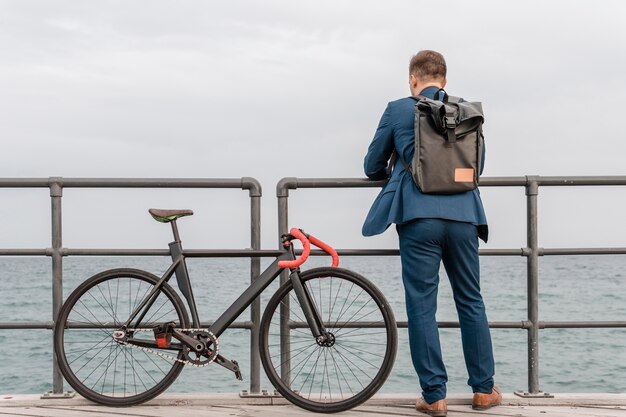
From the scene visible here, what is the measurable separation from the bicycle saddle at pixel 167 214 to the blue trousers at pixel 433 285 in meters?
0.96

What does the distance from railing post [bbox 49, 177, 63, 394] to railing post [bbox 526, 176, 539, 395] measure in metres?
2.26

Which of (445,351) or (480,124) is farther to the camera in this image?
(445,351)

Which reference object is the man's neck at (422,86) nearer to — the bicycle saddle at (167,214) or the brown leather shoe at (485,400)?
the bicycle saddle at (167,214)

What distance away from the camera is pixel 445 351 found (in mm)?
27594

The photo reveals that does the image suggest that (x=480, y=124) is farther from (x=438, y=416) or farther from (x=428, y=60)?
(x=438, y=416)

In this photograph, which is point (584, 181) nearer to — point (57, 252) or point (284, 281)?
point (284, 281)

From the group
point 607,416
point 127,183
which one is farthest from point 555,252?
point 127,183

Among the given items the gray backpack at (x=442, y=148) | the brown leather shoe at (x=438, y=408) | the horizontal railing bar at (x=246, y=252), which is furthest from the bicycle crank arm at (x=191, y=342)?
the gray backpack at (x=442, y=148)

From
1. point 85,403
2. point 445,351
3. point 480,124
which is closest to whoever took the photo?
point 480,124

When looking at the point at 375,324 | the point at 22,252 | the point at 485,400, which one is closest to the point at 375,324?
the point at 375,324

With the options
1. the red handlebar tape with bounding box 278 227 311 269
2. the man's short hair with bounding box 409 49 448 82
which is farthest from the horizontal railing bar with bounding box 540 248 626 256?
the red handlebar tape with bounding box 278 227 311 269

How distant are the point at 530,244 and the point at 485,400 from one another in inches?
32.3

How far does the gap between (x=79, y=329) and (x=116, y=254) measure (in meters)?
0.39

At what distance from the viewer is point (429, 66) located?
359cm
